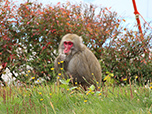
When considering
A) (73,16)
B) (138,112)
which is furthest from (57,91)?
(73,16)

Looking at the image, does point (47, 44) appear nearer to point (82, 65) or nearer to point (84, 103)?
point (82, 65)

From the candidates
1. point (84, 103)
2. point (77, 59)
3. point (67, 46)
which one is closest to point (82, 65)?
point (77, 59)

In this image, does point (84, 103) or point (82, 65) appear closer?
point (84, 103)

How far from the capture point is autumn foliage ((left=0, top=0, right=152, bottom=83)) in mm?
7137

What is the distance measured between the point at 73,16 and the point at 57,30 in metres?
1.03

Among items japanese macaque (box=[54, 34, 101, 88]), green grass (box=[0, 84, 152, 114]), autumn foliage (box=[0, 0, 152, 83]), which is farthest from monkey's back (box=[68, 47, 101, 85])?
autumn foliage (box=[0, 0, 152, 83])

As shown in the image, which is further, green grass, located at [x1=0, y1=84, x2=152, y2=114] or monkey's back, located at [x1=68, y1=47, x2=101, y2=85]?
monkey's back, located at [x1=68, y1=47, x2=101, y2=85]

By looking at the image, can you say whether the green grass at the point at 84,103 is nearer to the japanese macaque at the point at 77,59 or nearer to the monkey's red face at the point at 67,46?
the japanese macaque at the point at 77,59

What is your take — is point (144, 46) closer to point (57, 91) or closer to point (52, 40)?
point (52, 40)

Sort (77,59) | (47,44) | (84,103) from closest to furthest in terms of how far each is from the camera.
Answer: (84,103) < (77,59) < (47,44)

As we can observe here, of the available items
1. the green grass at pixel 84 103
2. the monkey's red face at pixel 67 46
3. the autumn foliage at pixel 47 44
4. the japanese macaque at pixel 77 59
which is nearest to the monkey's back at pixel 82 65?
the japanese macaque at pixel 77 59

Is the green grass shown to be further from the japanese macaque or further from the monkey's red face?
the monkey's red face

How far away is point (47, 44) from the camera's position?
7.16 m

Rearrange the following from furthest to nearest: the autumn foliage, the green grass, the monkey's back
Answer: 1. the autumn foliage
2. the monkey's back
3. the green grass
